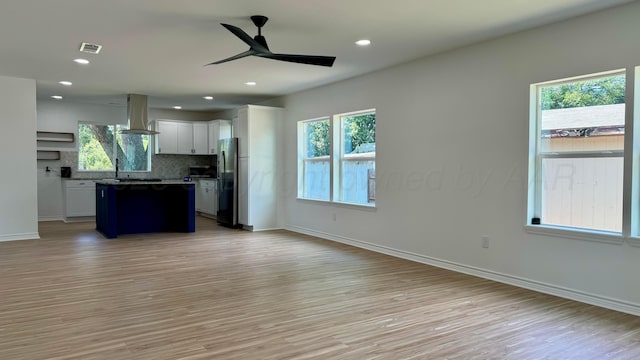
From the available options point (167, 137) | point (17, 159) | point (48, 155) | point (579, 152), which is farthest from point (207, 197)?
point (579, 152)

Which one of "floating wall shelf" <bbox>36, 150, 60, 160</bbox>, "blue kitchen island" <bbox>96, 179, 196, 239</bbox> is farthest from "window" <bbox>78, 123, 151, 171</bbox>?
"blue kitchen island" <bbox>96, 179, 196, 239</bbox>

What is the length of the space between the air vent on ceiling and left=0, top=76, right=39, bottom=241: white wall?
2.54 m

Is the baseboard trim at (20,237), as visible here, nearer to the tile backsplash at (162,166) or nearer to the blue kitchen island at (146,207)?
the blue kitchen island at (146,207)

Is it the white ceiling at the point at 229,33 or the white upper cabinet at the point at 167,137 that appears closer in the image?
the white ceiling at the point at 229,33

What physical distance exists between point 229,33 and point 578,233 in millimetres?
3698

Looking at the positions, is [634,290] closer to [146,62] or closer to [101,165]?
[146,62]

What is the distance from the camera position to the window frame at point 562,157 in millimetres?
3492

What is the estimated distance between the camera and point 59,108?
9055 mm

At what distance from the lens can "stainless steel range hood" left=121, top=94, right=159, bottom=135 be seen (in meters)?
7.89

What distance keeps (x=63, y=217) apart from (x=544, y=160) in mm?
9248

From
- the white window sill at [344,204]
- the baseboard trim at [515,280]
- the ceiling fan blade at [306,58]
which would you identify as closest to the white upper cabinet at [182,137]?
the white window sill at [344,204]

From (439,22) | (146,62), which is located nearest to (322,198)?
(146,62)

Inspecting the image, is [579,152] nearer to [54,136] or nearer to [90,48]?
[90,48]

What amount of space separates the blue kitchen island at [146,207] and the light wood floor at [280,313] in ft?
5.89
